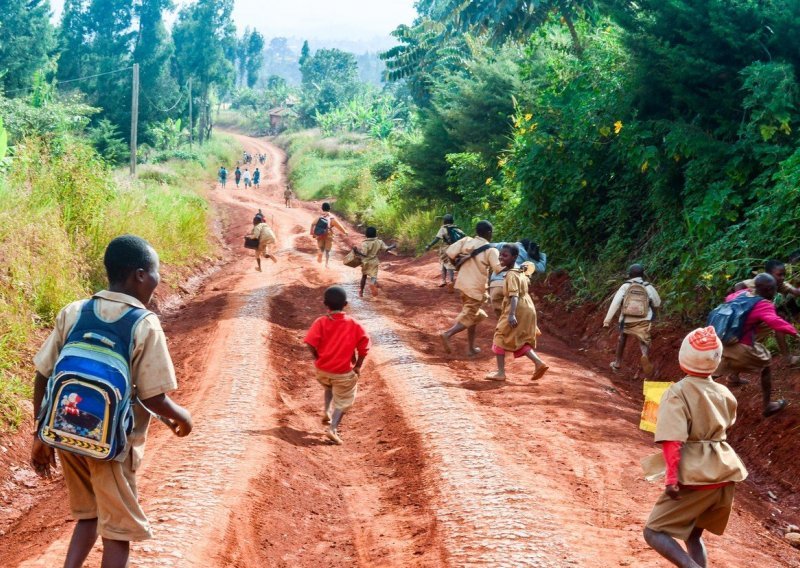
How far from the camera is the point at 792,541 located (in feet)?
21.6

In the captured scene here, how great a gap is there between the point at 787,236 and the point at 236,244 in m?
21.3

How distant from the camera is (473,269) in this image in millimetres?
11914

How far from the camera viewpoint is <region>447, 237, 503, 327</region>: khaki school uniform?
1181 centimetres

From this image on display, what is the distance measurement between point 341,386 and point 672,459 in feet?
13.7

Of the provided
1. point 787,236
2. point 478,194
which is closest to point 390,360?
point 787,236

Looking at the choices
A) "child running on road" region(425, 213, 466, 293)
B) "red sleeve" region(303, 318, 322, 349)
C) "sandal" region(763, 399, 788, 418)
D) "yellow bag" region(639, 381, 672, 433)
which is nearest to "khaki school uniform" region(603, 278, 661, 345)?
"sandal" region(763, 399, 788, 418)

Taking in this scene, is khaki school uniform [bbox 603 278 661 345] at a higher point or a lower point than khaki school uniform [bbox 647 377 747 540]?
lower

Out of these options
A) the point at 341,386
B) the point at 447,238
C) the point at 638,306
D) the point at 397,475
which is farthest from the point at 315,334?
the point at 447,238

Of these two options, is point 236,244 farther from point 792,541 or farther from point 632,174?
point 792,541

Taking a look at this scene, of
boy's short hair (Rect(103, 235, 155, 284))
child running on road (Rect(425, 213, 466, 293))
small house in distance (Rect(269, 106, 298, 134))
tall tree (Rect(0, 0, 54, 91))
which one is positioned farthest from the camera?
small house in distance (Rect(269, 106, 298, 134))

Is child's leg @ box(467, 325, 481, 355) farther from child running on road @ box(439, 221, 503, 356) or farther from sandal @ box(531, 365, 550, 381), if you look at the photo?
sandal @ box(531, 365, 550, 381)

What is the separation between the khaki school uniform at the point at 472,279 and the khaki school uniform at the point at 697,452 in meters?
6.94

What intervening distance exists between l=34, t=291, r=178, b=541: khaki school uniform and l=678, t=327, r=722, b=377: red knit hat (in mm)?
2792

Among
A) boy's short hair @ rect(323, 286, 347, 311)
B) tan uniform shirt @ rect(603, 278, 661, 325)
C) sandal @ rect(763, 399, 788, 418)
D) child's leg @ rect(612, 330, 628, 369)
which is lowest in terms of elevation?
child's leg @ rect(612, 330, 628, 369)
